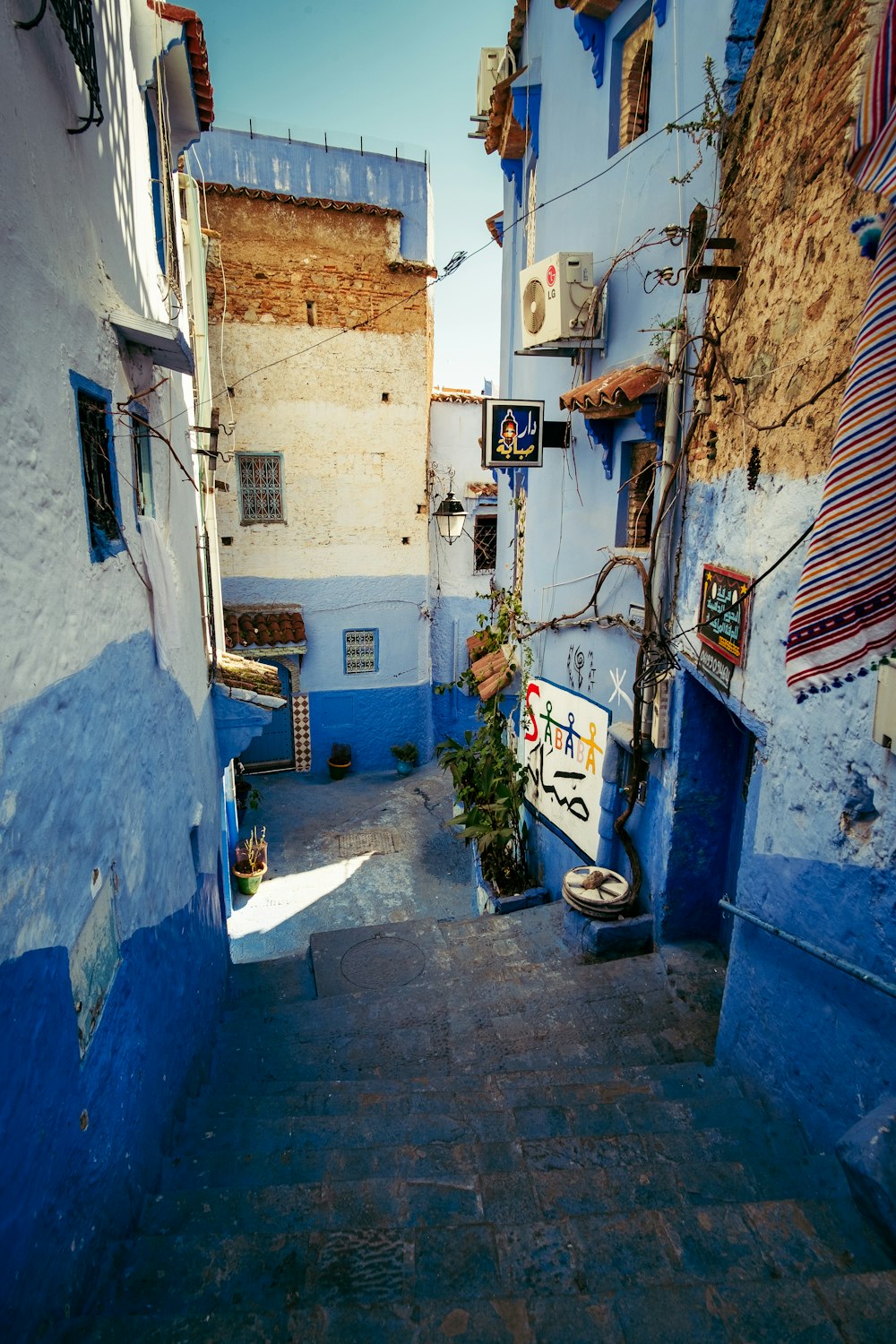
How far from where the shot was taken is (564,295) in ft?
22.8

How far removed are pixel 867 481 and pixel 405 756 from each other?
14040mm

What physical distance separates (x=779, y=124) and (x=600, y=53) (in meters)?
3.65

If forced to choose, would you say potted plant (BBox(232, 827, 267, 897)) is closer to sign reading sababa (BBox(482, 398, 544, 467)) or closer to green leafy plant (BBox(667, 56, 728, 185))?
sign reading sababa (BBox(482, 398, 544, 467))

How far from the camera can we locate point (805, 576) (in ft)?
9.41

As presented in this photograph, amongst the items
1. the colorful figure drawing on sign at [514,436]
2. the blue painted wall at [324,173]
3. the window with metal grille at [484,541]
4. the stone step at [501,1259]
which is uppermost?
the blue painted wall at [324,173]

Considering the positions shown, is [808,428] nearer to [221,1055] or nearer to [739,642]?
[739,642]

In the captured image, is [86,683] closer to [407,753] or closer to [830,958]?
[830,958]

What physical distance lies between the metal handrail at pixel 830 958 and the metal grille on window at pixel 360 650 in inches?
498

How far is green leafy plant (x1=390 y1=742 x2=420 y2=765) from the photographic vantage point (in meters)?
16.2

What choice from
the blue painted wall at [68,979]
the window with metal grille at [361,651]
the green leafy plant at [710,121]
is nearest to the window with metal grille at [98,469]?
the blue painted wall at [68,979]

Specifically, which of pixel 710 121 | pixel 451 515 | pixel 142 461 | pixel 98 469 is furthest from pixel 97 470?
pixel 451 515

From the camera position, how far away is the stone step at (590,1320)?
8.30 feet

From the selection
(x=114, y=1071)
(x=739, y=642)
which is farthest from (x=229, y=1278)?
(x=739, y=642)

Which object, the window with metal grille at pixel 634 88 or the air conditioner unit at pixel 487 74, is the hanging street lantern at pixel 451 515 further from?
the window with metal grille at pixel 634 88
